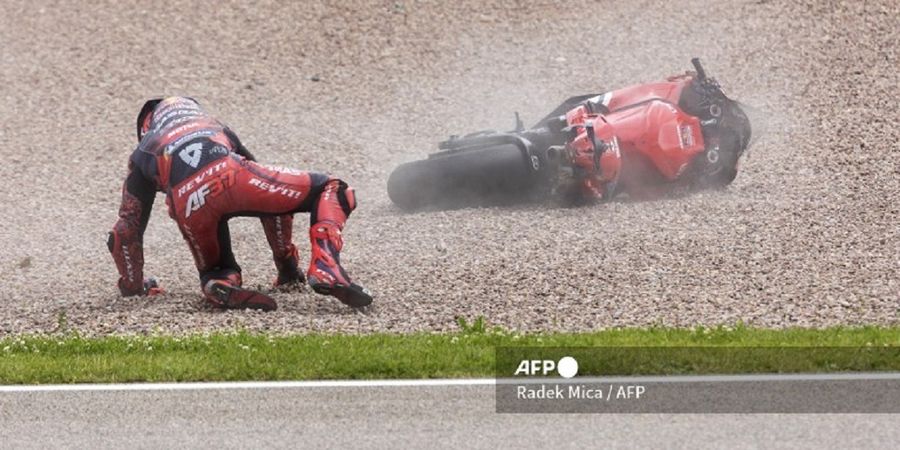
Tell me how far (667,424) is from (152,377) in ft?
9.94

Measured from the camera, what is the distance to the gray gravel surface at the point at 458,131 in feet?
34.6

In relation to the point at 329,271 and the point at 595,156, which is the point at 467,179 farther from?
the point at 329,271

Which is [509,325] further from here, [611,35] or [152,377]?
[611,35]

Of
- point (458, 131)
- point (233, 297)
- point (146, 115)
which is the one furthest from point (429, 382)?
point (458, 131)

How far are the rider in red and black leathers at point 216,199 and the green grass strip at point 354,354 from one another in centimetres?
79

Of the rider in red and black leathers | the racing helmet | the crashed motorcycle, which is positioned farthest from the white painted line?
the crashed motorcycle

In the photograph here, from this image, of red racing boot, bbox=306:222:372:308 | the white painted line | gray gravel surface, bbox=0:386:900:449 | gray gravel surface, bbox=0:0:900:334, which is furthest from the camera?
gray gravel surface, bbox=0:0:900:334

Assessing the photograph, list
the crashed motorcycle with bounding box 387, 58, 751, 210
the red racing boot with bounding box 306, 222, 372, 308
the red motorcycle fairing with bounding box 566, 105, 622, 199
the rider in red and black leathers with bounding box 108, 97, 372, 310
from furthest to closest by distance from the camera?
1. the crashed motorcycle with bounding box 387, 58, 751, 210
2. the red motorcycle fairing with bounding box 566, 105, 622, 199
3. the rider in red and black leathers with bounding box 108, 97, 372, 310
4. the red racing boot with bounding box 306, 222, 372, 308

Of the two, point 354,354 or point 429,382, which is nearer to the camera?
point 429,382

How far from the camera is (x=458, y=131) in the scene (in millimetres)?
17281

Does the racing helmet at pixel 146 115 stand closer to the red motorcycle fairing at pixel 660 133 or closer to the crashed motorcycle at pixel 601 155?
the crashed motorcycle at pixel 601 155

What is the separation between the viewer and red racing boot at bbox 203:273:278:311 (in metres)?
10.4

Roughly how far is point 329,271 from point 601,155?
4.05 metres

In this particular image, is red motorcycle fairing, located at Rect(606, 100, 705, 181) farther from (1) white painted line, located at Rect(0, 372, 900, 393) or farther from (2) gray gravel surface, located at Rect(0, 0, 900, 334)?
(1) white painted line, located at Rect(0, 372, 900, 393)
